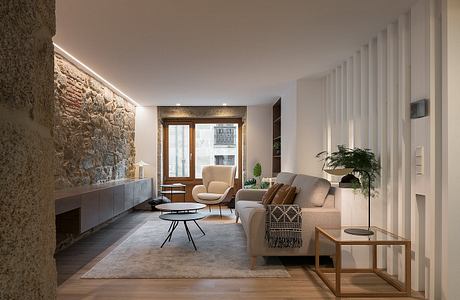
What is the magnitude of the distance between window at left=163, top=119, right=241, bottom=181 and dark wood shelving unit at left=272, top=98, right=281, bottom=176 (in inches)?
34.9

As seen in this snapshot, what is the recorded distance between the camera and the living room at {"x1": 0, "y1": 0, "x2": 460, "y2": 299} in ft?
1.72

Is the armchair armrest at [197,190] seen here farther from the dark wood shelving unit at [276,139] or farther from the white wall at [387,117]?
the white wall at [387,117]

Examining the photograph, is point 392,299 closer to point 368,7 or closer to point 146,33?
point 368,7

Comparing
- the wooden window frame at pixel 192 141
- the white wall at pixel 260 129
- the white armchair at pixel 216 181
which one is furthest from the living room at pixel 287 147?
the wooden window frame at pixel 192 141

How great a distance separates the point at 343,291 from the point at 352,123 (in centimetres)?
207

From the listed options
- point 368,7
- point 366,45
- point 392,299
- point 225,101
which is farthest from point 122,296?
point 225,101

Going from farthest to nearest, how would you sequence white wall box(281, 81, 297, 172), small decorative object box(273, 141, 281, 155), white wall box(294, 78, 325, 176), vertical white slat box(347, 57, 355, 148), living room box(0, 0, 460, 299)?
small decorative object box(273, 141, 281, 155), white wall box(281, 81, 297, 172), white wall box(294, 78, 325, 176), vertical white slat box(347, 57, 355, 148), living room box(0, 0, 460, 299)

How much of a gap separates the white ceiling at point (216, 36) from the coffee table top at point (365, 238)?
6.28 ft

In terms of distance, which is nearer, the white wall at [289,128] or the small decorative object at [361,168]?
the small decorative object at [361,168]

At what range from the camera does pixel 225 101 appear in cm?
759

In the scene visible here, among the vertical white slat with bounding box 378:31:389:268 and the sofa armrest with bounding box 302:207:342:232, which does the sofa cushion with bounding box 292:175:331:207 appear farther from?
the vertical white slat with bounding box 378:31:389:268

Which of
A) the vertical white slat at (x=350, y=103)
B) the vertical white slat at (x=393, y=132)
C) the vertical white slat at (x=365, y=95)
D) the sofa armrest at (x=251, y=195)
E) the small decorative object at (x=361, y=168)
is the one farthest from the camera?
the sofa armrest at (x=251, y=195)

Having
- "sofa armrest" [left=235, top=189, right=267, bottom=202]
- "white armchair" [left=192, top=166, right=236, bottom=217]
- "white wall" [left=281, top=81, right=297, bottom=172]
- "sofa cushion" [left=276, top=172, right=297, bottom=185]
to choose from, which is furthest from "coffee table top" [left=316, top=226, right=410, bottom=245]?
"white armchair" [left=192, top=166, right=236, bottom=217]

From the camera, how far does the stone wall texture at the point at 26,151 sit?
420mm
